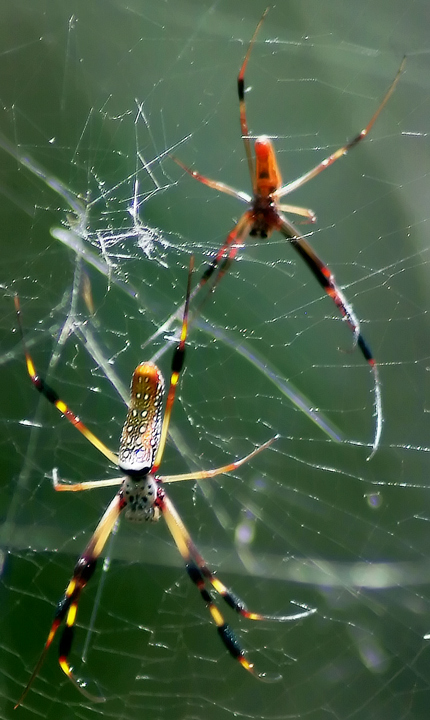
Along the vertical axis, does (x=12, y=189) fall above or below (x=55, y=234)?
above

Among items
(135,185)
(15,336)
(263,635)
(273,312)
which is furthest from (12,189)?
(263,635)

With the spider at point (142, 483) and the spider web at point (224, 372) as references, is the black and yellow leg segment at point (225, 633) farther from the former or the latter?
the spider web at point (224, 372)

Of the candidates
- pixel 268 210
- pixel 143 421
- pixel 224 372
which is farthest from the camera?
pixel 224 372

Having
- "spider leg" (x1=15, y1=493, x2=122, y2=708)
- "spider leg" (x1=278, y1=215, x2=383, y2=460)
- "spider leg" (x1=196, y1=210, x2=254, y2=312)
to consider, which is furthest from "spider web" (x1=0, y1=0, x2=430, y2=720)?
"spider leg" (x1=15, y1=493, x2=122, y2=708)

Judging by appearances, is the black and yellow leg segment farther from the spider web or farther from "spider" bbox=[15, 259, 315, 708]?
the spider web

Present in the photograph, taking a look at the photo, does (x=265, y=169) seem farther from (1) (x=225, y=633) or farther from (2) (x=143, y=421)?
(1) (x=225, y=633)

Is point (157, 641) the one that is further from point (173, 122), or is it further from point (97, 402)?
point (173, 122)

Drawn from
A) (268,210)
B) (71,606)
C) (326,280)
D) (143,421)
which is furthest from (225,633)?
(268,210)
